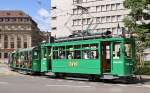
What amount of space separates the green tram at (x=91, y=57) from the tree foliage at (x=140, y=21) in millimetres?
6839

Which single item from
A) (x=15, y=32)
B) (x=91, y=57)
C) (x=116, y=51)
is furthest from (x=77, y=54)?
(x=15, y=32)

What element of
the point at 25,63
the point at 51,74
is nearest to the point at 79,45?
the point at 51,74

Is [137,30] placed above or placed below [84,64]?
above

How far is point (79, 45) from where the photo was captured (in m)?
28.1

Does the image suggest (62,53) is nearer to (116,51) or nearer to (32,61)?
(116,51)

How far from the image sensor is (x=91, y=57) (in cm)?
2711

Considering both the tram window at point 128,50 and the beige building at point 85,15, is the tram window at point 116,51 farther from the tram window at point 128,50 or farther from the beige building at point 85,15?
the beige building at point 85,15

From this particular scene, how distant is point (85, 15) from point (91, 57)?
57451mm

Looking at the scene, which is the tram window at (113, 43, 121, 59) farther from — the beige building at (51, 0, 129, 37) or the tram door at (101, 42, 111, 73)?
the beige building at (51, 0, 129, 37)

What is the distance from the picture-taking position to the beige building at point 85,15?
79.9m

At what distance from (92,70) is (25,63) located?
13.7m

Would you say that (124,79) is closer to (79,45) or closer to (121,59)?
(121,59)

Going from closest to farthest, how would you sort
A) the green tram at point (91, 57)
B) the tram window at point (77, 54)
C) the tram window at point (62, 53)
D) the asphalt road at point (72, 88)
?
the asphalt road at point (72, 88)
the green tram at point (91, 57)
the tram window at point (77, 54)
the tram window at point (62, 53)

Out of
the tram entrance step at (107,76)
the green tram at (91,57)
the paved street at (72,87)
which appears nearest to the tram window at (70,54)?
the green tram at (91,57)
